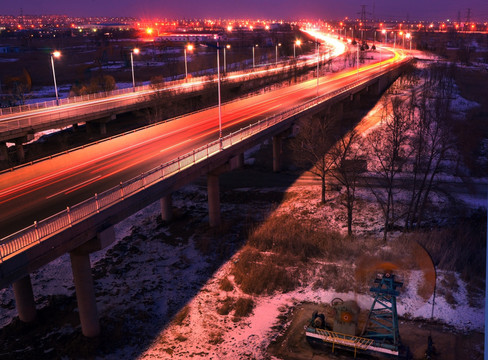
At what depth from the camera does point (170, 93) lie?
5278 centimetres

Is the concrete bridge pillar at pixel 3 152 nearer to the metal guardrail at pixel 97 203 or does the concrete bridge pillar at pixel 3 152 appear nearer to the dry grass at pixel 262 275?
the metal guardrail at pixel 97 203

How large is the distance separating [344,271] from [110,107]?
30.5 metres

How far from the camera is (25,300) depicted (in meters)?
21.5

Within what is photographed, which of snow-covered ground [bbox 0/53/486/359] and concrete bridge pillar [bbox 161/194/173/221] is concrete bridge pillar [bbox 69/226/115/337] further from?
concrete bridge pillar [bbox 161/194/173/221]

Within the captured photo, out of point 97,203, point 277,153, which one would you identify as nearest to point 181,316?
point 97,203

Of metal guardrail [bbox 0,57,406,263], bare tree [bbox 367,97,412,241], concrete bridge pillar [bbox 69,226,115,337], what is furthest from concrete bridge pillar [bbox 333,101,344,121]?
concrete bridge pillar [bbox 69,226,115,337]

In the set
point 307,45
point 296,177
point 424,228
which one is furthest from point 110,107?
point 307,45

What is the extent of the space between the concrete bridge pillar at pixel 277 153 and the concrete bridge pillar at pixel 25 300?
26769 millimetres

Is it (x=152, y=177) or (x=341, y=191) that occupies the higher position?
(x=152, y=177)

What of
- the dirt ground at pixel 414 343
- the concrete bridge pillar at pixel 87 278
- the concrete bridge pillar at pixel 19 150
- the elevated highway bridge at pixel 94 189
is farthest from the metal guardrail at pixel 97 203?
the concrete bridge pillar at pixel 19 150

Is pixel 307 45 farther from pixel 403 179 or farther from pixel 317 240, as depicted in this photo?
pixel 317 240

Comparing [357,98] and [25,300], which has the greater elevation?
[357,98]

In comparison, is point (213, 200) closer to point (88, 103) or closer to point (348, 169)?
point (348, 169)

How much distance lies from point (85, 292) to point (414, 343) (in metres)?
13.9
